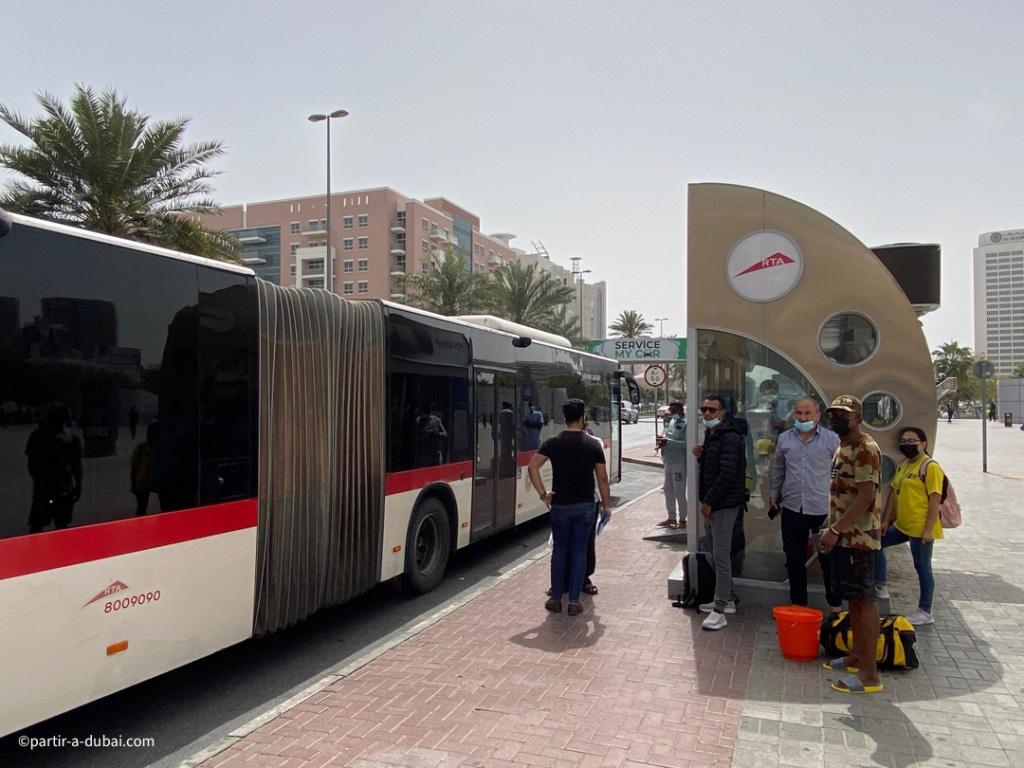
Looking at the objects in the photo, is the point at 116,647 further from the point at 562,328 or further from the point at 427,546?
the point at 562,328

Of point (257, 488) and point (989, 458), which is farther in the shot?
point (989, 458)

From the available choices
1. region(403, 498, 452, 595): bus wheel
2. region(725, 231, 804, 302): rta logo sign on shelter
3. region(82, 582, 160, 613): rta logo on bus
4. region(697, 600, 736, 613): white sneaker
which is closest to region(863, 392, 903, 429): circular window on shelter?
region(725, 231, 804, 302): rta logo sign on shelter

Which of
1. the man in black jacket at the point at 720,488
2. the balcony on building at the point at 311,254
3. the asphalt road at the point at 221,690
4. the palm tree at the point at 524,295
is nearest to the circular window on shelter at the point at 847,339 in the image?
the man in black jacket at the point at 720,488

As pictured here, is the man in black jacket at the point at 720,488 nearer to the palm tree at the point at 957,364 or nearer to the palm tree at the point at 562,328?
the palm tree at the point at 562,328

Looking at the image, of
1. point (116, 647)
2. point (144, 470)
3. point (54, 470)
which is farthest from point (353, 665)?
point (54, 470)

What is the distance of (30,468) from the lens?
3.75m

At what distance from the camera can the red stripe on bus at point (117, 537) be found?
3.70m

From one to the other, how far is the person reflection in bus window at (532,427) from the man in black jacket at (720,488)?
394cm

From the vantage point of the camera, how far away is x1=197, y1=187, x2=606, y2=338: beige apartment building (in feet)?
279

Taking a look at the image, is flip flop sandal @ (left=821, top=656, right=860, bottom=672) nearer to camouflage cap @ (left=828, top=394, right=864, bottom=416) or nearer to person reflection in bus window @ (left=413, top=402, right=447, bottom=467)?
camouflage cap @ (left=828, top=394, right=864, bottom=416)

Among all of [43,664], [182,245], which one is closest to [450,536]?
[43,664]

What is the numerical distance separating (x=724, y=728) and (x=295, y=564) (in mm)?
3162

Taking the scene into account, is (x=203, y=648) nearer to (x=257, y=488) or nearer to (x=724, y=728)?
(x=257, y=488)

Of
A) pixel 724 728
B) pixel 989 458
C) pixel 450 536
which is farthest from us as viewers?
pixel 989 458
